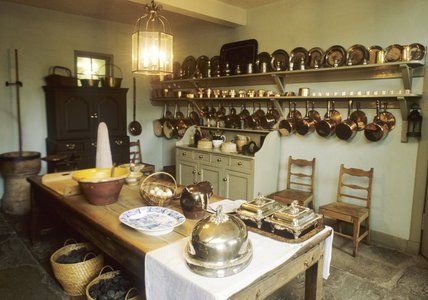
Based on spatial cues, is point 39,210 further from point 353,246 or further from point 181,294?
point 353,246

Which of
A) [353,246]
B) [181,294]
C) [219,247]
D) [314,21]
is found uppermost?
[314,21]

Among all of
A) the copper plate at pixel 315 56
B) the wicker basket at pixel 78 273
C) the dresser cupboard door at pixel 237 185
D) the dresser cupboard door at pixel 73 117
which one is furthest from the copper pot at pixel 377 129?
the dresser cupboard door at pixel 73 117

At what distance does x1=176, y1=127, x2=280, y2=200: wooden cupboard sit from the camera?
389cm

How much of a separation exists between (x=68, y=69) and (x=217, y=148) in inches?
100

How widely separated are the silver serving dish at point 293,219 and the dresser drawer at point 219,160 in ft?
7.59

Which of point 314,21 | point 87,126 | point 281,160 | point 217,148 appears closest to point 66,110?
point 87,126

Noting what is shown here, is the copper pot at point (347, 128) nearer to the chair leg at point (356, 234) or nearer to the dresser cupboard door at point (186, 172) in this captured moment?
the chair leg at point (356, 234)

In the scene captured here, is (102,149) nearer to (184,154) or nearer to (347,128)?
(184,154)

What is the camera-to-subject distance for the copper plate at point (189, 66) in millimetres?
5246

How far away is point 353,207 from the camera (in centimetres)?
333

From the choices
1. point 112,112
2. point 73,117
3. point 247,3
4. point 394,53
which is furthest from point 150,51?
point 112,112

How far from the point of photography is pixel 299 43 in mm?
3953

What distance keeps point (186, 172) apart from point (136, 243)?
10.1 feet

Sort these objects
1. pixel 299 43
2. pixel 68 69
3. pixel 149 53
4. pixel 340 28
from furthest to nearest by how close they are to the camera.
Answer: pixel 68 69 < pixel 299 43 < pixel 340 28 < pixel 149 53
